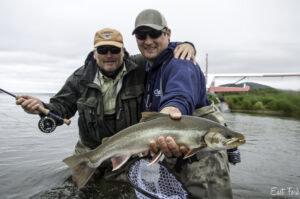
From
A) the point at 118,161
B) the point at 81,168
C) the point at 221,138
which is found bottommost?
the point at 81,168

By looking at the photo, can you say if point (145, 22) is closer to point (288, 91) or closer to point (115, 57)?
point (115, 57)

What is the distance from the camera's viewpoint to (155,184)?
11.4ft

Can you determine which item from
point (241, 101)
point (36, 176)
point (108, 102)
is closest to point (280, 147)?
point (108, 102)

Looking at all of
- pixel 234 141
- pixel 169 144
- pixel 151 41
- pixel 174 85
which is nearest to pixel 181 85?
pixel 174 85

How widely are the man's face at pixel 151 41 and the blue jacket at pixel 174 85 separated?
16 cm

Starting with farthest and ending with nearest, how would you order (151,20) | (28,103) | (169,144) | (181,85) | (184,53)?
(28,103) → (151,20) → (184,53) → (181,85) → (169,144)

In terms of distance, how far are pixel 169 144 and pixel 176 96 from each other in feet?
1.85

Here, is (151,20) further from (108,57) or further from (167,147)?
(167,147)

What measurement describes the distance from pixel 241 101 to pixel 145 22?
3073cm

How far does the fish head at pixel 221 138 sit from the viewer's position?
8.69ft

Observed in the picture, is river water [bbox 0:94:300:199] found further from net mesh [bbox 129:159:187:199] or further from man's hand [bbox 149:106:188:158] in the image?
man's hand [bbox 149:106:188:158]

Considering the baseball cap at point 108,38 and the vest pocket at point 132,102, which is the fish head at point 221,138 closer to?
the vest pocket at point 132,102

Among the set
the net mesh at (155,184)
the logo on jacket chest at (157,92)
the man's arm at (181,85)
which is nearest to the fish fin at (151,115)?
the man's arm at (181,85)

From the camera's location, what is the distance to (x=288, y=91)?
9.94 metres
